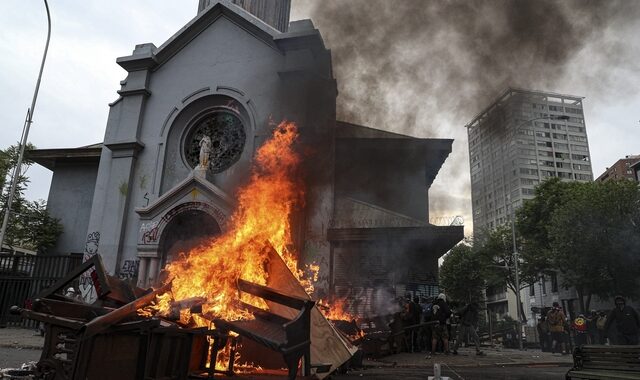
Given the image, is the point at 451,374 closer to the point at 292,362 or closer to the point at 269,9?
the point at 292,362

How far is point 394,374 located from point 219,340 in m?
4.12

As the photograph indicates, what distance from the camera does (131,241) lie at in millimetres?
15852

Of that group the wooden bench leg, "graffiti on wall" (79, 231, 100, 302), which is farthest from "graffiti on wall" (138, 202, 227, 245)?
the wooden bench leg

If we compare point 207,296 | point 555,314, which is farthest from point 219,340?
point 555,314

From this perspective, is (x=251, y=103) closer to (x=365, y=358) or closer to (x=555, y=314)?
(x=365, y=358)

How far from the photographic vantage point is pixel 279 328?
5742mm

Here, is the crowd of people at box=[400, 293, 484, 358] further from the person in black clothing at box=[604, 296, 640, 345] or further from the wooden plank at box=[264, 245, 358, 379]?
the wooden plank at box=[264, 245, 358, 379]

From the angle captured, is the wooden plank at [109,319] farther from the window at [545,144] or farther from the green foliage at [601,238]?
the green foliage at [601,238]

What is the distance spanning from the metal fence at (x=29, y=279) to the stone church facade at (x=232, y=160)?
55.3 inches

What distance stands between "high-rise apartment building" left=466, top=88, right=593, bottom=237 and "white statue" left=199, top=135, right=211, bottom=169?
932 centimetres

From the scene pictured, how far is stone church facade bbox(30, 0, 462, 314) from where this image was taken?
1486cm

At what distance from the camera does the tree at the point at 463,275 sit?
4400 centimetres

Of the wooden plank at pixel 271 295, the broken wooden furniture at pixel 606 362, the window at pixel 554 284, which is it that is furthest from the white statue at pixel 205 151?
the window at pixel 554 284

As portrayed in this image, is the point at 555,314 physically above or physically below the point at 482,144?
below
